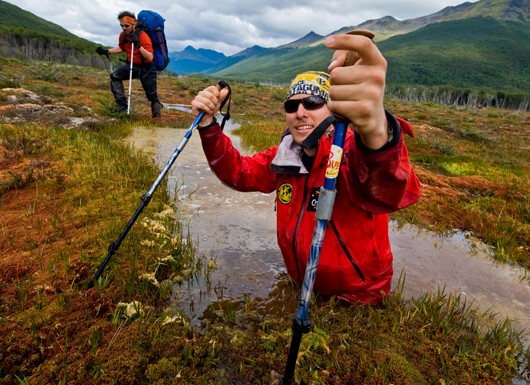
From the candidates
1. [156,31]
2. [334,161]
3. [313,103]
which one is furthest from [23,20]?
[334,161]

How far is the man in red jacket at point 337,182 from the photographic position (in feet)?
6.21

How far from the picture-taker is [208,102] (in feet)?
9.85

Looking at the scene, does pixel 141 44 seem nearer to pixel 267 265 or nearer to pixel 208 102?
pixel 208 102

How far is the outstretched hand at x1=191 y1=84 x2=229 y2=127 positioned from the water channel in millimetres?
2073

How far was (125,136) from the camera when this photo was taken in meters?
9.91

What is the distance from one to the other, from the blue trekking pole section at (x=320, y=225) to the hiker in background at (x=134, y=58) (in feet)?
40.5

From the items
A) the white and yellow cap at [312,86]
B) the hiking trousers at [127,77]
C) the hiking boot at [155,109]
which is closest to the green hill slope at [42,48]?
the hiking trousers at [127,77]

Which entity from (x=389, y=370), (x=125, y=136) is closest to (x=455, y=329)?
(x=389, y=370)

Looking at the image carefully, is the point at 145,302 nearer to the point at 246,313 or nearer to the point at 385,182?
the point at 246,313

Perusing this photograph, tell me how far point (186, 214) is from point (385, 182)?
4.18 m

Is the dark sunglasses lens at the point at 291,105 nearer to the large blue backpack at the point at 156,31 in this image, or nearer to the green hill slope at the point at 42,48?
the large blue backpack at the point at 156,31

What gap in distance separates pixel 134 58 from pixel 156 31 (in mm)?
1524

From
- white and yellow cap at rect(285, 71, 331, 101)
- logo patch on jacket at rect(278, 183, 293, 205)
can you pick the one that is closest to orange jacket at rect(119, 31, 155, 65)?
white and yellow cap at rect(285, 71, 331, 101)

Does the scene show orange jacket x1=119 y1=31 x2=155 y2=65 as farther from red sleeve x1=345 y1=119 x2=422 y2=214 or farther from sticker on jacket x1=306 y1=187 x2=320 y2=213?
red sleeve x1=345 y1=119 x2=422 y2=214
